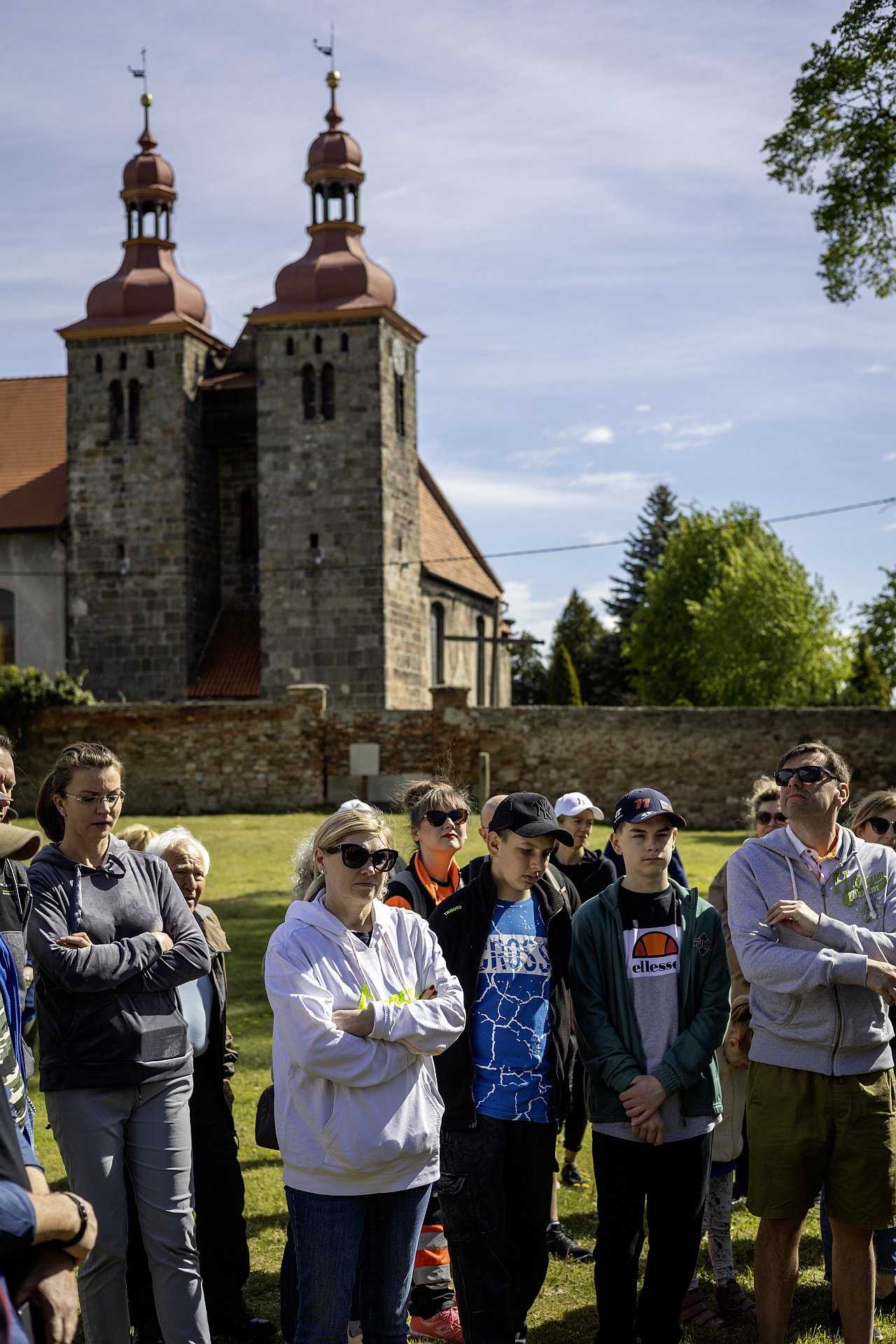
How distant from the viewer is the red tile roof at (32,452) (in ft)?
115

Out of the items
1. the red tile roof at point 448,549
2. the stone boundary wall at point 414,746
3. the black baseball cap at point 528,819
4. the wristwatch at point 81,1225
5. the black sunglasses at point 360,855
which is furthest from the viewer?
the red tile roof at point 448,549

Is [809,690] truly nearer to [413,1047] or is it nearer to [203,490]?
[203,490]

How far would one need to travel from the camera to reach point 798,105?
16.2 metres

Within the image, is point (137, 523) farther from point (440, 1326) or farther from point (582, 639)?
point (582, 639)

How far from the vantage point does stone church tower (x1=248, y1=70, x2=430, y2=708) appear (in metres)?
32.4

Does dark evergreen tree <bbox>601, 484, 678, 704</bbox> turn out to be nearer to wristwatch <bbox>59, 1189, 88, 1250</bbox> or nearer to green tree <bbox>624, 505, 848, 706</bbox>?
green tree <bbox>624, 505, 848, 706</bbox>

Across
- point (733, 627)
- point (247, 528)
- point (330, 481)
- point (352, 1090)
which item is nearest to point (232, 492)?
point (247, 528)

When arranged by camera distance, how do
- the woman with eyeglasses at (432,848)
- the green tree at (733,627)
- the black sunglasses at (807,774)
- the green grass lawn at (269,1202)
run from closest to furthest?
the black sunglasses at (807,774) < the green grass lawn at (269,1202) < the woman with eyeglasses at (432,848) < the green tree at (733,627)

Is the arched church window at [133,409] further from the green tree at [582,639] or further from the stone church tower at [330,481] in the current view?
the green tree at [582,639]

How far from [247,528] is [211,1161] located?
3095 centimetres

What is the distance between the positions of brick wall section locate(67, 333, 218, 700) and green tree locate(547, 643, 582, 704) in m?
27.6

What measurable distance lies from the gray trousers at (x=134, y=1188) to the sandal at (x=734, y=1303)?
6.55 feet

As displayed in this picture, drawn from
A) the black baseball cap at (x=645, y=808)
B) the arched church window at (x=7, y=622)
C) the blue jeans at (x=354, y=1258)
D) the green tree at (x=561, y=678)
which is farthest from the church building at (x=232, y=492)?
the blue jeans at (x=354, y=1258)

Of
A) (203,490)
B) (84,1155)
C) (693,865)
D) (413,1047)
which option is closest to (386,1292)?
(413,1047)
